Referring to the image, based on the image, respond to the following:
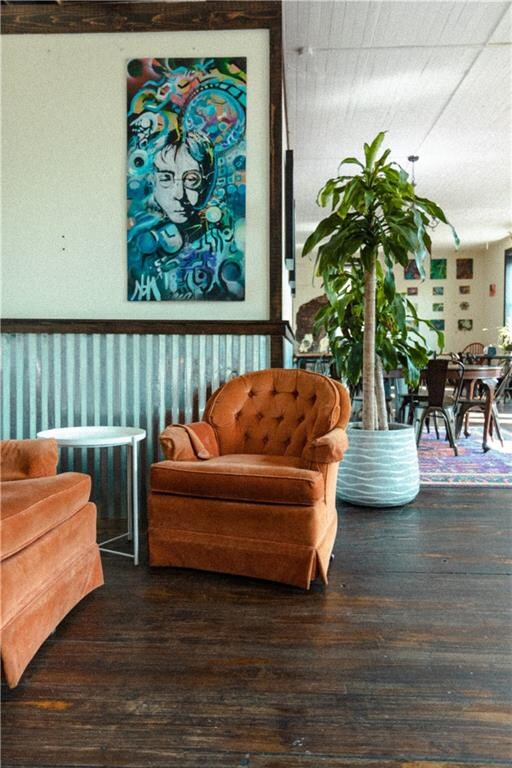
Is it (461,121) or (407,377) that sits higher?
(461,121)

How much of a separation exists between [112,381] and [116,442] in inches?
34.2

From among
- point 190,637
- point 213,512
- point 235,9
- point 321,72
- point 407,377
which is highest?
point 321,72

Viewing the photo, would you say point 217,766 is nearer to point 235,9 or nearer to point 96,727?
point 96,727

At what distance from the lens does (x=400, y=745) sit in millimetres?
1250

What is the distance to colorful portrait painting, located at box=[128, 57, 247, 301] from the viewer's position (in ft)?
10.1

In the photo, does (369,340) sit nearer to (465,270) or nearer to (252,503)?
(252,503)

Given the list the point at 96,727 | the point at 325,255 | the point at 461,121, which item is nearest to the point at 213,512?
the point at 96,727

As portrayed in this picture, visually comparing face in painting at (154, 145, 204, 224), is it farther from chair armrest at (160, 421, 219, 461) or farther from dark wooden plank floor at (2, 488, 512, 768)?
dark wooden plank floor at (2, 488, 512, 768)

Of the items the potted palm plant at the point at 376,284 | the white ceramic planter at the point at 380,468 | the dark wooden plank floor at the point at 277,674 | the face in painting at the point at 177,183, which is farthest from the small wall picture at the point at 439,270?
the dark wooden plank floor at the point at 277,674

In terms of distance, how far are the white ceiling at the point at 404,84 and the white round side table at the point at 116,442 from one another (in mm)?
3067

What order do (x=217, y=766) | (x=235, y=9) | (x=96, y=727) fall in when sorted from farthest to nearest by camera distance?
1. (x=235, y=9)
2. (x=96, y=727)
3. (x=217, y=766)

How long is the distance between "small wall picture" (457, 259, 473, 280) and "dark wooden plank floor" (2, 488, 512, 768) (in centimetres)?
1184

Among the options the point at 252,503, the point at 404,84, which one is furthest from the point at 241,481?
the point at 404,84

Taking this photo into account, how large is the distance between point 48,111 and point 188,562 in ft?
8.84
